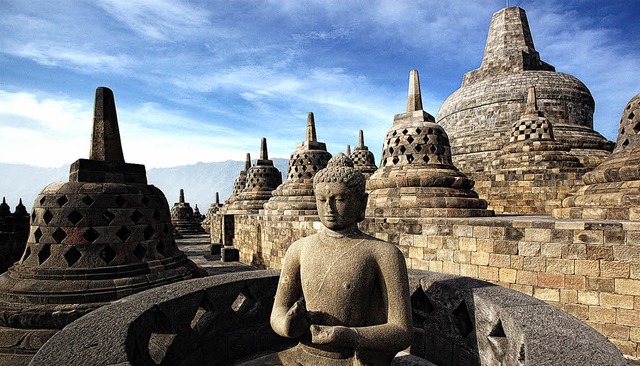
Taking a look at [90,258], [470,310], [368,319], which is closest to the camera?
[368,319]

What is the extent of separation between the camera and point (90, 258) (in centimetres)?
430

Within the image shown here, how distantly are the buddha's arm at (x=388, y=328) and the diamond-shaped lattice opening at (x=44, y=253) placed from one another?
4.22 metres

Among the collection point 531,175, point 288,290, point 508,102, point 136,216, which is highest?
point 508,102

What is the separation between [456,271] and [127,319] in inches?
214

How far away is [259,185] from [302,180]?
5381 mm

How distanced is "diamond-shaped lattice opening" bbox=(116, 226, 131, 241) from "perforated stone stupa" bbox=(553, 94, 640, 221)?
7.81 m

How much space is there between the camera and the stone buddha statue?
81.6 inches

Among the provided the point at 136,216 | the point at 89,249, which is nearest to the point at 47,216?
the point at 89,249

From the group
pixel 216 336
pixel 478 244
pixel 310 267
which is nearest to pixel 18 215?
pixel 216 336

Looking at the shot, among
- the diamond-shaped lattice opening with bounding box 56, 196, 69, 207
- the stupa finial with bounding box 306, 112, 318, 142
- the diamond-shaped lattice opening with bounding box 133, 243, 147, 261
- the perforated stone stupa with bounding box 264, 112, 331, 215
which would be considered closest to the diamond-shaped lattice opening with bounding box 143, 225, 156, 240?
the diamond-shaped lattice opening with bounding box 133, 243, 147, 261

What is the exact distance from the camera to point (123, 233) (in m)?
4.59

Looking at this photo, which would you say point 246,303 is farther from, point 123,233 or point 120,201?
point 120,201

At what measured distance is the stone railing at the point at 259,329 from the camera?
179 cm

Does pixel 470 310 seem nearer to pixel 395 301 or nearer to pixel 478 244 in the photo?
pixel 395 301
